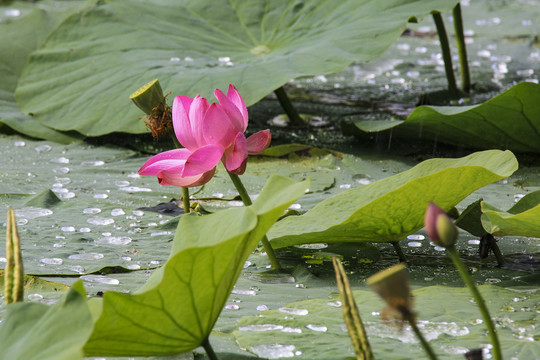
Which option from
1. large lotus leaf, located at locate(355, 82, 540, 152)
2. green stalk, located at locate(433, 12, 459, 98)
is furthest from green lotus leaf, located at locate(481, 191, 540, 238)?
green stalk, located at locate(433, 12, 459, 98)

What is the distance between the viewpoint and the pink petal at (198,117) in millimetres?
993

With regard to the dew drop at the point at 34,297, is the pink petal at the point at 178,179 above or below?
above

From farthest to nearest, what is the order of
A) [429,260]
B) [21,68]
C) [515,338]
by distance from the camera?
[21,68] < [429,260] < [515,338]

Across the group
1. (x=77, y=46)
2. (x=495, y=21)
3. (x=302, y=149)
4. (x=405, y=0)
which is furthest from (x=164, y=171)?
(x=495, y=21)

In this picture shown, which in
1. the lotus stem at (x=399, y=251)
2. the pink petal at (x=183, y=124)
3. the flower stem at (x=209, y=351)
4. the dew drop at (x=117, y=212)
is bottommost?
the dew drop at (x=117, y=212)

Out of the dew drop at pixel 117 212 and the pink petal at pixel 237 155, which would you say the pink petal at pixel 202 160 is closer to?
the pink petal at pixel 237 155

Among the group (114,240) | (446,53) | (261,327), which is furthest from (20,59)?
(261,327)

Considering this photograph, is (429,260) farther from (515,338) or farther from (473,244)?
(515,338)

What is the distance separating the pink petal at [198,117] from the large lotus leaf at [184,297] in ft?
0.98

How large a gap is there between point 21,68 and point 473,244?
2.01m

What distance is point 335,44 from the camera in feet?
6.31

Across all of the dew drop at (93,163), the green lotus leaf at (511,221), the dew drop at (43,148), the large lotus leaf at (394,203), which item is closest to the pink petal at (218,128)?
the large lotus leaf at (394,203)

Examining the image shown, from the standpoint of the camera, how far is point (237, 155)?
1.02 m

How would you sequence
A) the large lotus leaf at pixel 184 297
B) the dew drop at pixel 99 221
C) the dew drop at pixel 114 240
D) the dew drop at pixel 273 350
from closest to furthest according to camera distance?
the large lotus leaf at pixel 184 297
the dew drop at pixel 273 350
the dew drop at pixel 114 240
the dew drop at pixel 99 221
